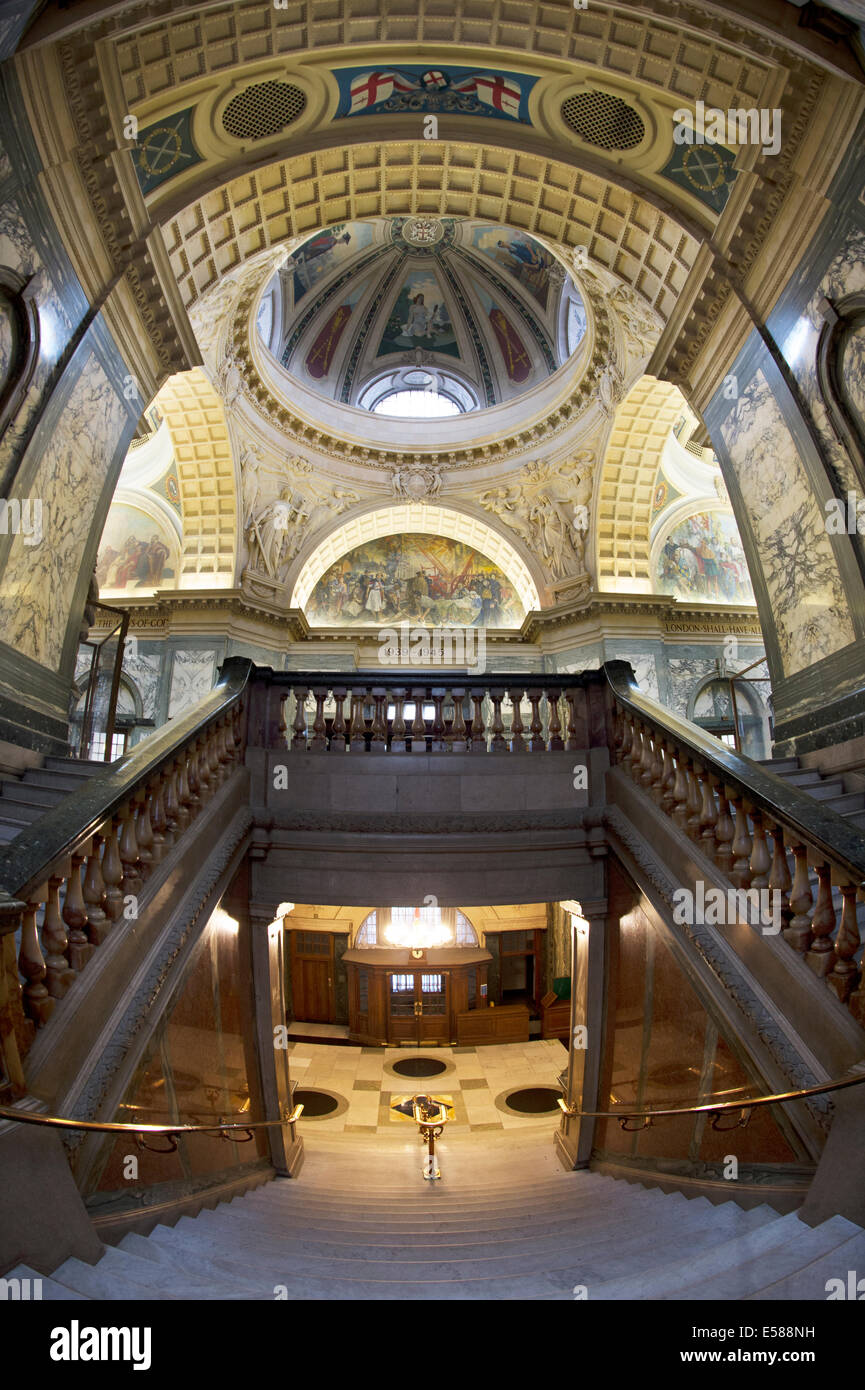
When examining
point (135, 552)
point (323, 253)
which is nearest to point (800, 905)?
point (135, 552)

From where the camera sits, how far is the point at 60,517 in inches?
314

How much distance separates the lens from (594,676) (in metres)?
7.48

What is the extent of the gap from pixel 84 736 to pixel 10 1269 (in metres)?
7.80

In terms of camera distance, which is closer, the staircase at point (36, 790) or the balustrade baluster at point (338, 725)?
the staircase at point (36, 790)

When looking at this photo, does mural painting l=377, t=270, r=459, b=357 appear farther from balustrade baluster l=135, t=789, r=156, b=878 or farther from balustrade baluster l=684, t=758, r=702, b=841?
balustrade baluster l=135, t=789, r=156, b=878

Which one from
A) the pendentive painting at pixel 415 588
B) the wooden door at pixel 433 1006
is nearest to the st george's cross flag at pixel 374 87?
the pendentive painting at pixel 415 588

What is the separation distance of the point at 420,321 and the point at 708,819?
23200 mm

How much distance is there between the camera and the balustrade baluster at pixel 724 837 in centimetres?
437

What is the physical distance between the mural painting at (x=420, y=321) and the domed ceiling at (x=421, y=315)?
0.11 feet

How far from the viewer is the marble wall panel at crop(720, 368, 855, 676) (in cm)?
787

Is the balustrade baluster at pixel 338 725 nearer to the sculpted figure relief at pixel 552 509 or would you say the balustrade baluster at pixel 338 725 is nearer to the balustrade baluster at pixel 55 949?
the balustrade baluster at pixel 55 949

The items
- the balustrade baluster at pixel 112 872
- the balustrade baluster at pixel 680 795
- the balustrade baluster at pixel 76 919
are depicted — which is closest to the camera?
the balustrade baluster at pixel 76 919

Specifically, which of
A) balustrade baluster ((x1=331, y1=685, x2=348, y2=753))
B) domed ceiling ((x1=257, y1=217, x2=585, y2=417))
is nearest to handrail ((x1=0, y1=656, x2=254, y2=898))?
balustrade baluster ((x1=331, y1=685, x2=348, y2=753))

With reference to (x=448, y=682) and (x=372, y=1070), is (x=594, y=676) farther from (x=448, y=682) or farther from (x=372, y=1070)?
(x=372, y=1070)
